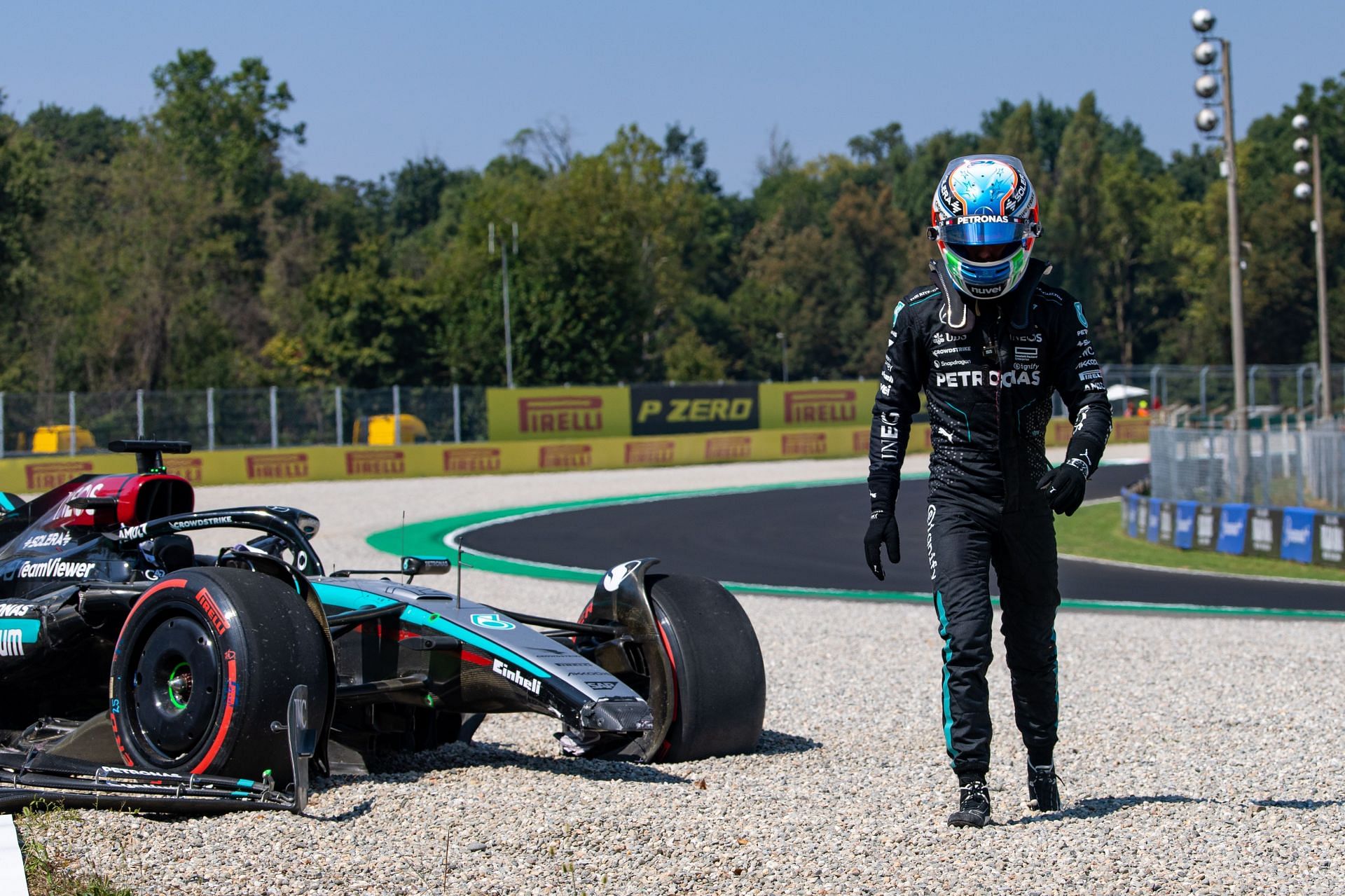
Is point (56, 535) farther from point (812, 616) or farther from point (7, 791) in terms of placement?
point (812, 616)

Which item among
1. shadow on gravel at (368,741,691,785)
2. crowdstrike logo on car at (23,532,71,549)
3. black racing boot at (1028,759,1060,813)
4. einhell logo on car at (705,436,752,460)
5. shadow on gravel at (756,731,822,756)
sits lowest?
shadow on gravel at (756,731,822,756)

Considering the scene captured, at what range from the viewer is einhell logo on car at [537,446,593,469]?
36.4 meters

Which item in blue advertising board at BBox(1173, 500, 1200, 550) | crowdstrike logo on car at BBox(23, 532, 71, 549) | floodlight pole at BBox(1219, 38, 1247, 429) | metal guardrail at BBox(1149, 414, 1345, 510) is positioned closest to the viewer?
crowdstrike logo on car at BBox(23, 532, 71, 549)

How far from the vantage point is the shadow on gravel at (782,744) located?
250 inches

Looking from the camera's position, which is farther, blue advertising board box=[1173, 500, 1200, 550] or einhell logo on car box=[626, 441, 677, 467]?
einhell logo on car box=[626, 441, 677, 467]

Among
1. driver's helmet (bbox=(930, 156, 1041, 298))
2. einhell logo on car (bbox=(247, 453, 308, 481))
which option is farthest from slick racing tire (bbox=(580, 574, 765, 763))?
einhell logo on car (bbox=(247, 453, 308, 481))

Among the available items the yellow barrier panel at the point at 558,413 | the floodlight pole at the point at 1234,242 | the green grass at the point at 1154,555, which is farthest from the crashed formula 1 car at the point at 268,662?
the yellow barrier panel at the point at 558,413

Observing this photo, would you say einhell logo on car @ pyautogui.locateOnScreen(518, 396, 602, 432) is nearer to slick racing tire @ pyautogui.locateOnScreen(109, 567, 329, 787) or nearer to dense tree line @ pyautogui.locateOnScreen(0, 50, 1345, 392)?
dense tree line @ pyautogui.locateOnScreen(0, 50, 1345, 392)

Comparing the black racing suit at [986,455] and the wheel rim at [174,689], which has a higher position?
the black racing suit at [986,455]

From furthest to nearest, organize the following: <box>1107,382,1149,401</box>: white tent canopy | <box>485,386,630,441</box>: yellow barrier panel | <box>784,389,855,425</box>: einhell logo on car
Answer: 1. <box>1107,382,1149,401</box>: white tent canopy
2. <box>784,389,855,425</box>: einhell logo on car
3. <box>485,386,630,441</box>: yellow barrier panel

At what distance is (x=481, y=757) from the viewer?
629cm

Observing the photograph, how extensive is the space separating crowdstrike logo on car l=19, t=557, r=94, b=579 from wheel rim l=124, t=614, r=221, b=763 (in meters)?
1.09

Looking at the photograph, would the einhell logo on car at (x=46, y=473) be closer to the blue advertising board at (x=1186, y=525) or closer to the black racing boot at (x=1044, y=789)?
the blue advertising board at (x=1186, y=525)

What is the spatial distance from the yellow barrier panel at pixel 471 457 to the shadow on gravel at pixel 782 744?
944 inches
